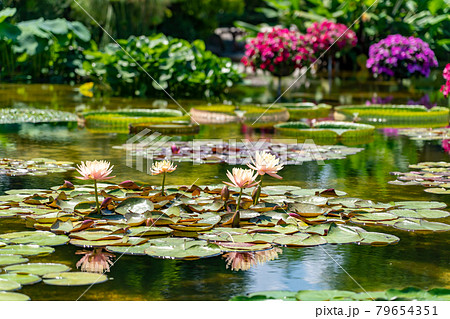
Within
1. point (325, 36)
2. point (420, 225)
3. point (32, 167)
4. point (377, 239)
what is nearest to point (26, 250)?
point (377, 239)

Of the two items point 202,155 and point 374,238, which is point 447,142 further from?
point 374,238

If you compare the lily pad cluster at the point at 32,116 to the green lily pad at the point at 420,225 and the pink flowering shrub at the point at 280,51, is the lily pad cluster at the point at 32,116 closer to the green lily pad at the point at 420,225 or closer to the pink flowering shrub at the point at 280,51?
the pink flowering shrub at the point at 280,51

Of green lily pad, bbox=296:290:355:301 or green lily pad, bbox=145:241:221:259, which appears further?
green lily pad, bbox=145:241:221:259

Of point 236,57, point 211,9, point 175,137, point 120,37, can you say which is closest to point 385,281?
point 175,137

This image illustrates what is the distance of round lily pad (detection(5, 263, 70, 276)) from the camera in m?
4.13

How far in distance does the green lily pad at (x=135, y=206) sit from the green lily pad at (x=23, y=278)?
129 cm

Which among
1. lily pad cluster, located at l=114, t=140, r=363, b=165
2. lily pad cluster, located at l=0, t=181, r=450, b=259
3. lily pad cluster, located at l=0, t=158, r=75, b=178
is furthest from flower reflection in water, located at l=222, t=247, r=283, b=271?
lily pad cluster, located at l=114, t=140, r=363, b=165

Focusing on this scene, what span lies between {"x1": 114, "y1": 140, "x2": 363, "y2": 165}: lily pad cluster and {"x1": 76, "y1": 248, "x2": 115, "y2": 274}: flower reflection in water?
3472 mm

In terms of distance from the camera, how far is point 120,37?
21.7m

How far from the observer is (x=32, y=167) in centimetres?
744

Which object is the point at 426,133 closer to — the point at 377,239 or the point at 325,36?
the point at 377,239

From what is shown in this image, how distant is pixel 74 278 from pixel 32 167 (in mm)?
3588

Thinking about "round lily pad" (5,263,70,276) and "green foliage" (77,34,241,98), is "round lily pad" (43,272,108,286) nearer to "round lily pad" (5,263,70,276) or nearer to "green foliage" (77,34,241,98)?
"round lily pad" (5,263,70,276)

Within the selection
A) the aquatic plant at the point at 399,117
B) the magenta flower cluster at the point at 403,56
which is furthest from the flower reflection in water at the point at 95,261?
the magenta flower cluster at the point at 403,56
